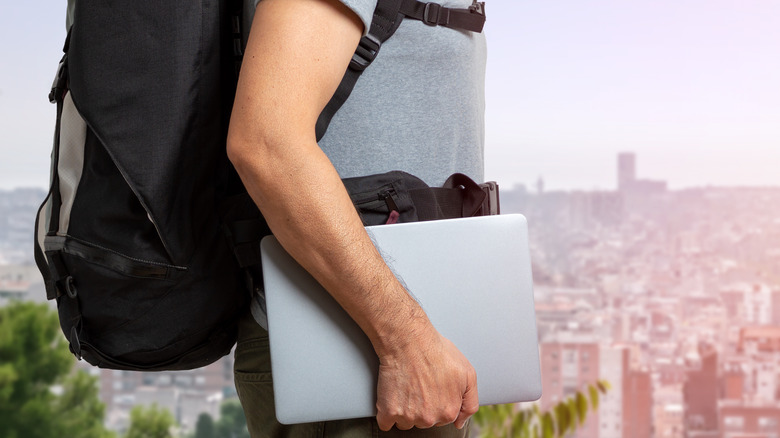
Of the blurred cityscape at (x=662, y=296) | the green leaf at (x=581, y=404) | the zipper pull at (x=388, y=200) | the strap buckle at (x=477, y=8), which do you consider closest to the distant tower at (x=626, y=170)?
the blurred cityscape at (x=662, y=296)

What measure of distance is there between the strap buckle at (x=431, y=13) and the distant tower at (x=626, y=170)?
1939 mm

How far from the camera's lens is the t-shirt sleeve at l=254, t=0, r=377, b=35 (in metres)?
0.51

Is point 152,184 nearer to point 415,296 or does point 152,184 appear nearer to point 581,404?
point 415,296

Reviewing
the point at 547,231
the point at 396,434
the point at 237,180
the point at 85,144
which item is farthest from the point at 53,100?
the point at 547,231

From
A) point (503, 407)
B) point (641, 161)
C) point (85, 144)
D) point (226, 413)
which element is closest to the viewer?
point (85, 144)

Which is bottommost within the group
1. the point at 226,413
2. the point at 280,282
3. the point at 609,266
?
the point at 226,413

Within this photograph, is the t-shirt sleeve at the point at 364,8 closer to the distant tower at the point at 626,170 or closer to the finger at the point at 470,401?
the finger at the point at 470,401

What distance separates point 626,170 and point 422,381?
203 centimetres

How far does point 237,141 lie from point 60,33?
6.96ft

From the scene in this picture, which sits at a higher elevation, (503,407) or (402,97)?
(402,97)

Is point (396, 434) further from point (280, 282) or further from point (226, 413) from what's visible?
point (226, 413)

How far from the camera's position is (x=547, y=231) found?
2.41 meters

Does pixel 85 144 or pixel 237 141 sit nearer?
pixel 237 141

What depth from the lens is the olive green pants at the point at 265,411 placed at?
592 mm
